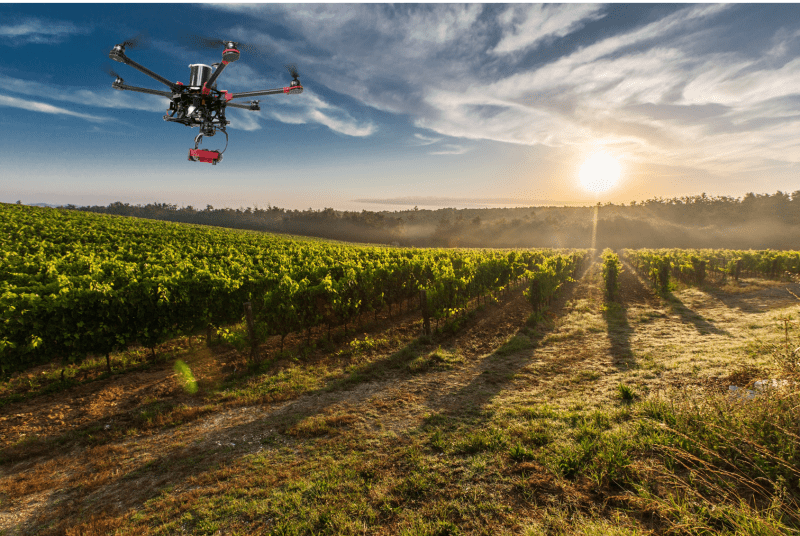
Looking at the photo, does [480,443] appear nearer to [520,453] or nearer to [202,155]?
[520,453]

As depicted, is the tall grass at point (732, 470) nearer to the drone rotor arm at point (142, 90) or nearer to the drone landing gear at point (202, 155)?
the drone landing gear at point (202, 155)

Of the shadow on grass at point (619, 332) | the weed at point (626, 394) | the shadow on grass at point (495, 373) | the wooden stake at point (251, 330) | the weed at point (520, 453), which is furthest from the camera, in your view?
the shadow on grass at point (619, 332)

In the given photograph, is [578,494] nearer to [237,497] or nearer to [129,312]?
[237,497]

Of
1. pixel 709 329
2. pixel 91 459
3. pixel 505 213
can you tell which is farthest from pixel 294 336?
pixel 505 213

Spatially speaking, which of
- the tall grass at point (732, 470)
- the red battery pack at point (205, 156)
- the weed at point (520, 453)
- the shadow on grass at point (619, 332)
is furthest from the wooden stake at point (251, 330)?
the shadow on grass at point (619, 332)

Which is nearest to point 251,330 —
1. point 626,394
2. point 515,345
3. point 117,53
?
point 515,345

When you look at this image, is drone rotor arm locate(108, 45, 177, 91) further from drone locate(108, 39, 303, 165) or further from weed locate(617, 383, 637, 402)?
weed locate(617, 383, 637, 402)
